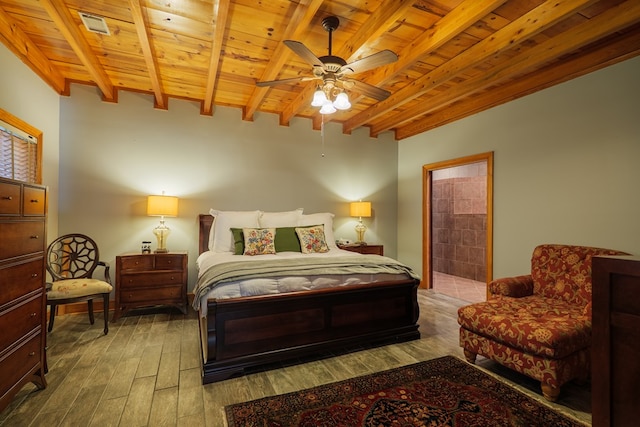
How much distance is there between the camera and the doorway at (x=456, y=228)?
194 inches

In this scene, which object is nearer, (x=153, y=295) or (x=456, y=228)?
(x=153, y=295)

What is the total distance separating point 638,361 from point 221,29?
128 inches

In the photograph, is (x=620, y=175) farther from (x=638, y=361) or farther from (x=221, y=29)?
(x=221, y=29)

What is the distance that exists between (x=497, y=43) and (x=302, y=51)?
1774 mm

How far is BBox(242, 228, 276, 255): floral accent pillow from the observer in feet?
11.6

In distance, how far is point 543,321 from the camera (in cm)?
209

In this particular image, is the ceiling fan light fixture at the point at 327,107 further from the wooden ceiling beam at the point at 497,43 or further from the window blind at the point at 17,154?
the window blind at the point at 17,154

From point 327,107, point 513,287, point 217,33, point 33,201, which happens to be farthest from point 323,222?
point 33,201

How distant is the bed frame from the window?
2.27 meters

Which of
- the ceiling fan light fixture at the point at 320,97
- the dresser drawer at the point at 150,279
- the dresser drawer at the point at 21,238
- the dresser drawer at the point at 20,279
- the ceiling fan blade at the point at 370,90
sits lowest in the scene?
the dresser drawer at the point at 150,279

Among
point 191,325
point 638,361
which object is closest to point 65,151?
point 191,325

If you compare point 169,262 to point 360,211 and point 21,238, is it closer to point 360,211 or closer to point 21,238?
point 21,238

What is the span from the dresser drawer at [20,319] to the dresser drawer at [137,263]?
1412mm

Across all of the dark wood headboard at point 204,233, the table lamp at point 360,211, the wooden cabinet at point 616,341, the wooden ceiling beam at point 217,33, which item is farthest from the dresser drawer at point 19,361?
the table lamp at point 360,211
